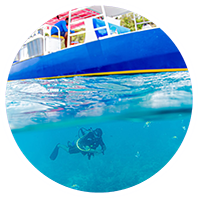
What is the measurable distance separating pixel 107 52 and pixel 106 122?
74cm

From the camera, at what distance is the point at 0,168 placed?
1.96 m

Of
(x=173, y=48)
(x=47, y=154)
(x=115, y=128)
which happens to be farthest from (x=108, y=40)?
(x=47, y=154)

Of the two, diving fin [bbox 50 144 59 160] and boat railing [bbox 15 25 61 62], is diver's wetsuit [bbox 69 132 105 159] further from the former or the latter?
boat railing [bbox 15 25 61 62]

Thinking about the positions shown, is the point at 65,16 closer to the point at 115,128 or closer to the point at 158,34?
the point at 158,34

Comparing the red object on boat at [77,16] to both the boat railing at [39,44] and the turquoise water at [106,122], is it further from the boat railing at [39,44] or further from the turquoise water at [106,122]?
the turquoise water at [106,122]

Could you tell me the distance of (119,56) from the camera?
1.87 meters

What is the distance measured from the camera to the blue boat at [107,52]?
6.02 ft

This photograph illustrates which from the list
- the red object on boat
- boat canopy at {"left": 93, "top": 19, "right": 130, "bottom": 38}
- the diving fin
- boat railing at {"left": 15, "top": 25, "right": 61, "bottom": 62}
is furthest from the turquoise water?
the red object on boat

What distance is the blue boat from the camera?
72.3 inches

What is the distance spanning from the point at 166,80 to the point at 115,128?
75cm

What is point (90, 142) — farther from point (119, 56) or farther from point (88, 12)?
point (88, 12)

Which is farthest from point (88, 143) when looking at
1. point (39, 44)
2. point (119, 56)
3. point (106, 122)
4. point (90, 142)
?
point (39, 44)

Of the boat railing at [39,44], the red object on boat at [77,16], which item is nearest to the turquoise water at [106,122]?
the boat railing at [39,44]

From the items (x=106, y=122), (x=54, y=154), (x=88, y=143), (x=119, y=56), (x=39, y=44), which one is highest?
(x=39, y=44)
